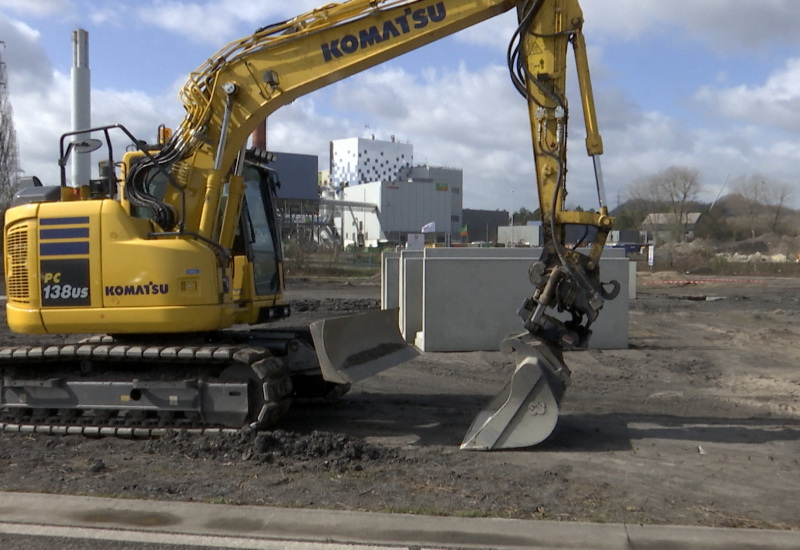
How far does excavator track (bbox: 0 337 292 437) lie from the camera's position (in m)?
8.09

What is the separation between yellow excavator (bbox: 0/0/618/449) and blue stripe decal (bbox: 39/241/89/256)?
2cm

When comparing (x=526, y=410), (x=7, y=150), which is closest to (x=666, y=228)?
(x=7, y=150)

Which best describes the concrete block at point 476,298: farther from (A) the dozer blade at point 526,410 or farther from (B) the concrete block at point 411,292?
(A) the dozer blade at point 526,410

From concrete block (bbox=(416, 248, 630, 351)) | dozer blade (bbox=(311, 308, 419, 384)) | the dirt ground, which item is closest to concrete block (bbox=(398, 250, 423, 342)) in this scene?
concrete block (bbox=(416, 248, 630, 351))

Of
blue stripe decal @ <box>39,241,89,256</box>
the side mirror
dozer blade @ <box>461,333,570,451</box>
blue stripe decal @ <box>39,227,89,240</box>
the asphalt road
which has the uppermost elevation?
the side mirror

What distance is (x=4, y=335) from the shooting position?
17.0 m

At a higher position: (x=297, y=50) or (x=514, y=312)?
(x=297, y=50)

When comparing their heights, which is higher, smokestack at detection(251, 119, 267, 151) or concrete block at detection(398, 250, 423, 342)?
smokestack at detection(251, 119, 267, 151)

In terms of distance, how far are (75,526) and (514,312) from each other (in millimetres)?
9626

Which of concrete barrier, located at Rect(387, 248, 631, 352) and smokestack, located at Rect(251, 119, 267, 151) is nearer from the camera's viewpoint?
smokestack, located at Rect(251, 119, 267, 151)

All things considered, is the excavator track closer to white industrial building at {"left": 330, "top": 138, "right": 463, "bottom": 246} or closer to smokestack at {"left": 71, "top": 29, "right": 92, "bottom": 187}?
smokestack at {"left": 71, "top": 29, "right": 92, "bottom": 187}

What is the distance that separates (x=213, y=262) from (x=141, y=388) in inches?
59.1

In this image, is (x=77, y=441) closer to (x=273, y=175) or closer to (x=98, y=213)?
(x=98, y=213)

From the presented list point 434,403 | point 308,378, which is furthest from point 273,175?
point 434,403
